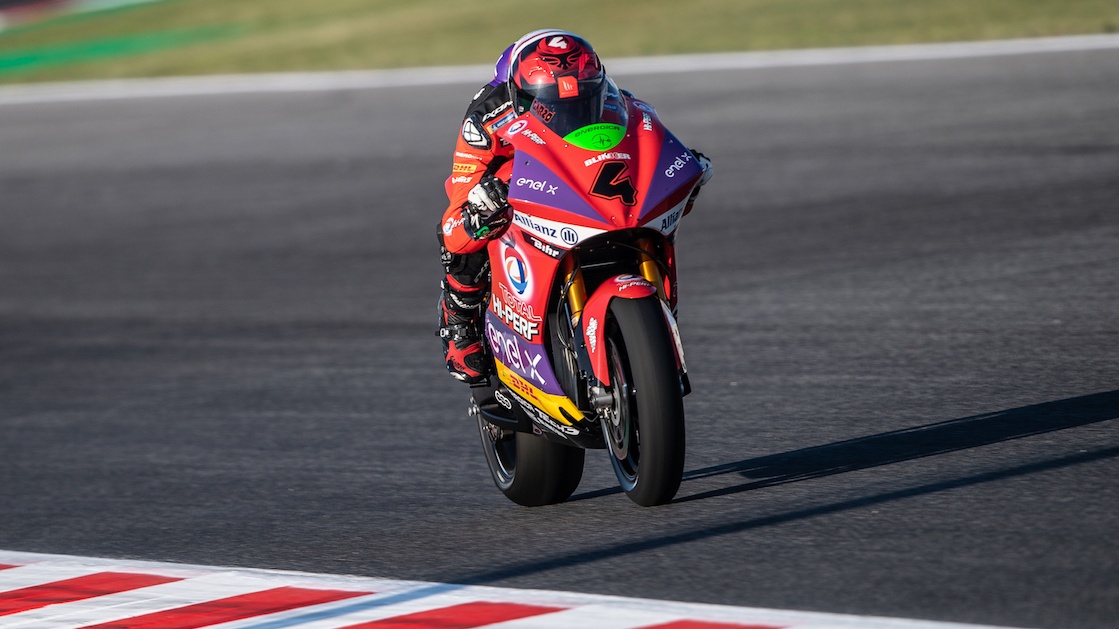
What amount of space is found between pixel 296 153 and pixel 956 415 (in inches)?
528

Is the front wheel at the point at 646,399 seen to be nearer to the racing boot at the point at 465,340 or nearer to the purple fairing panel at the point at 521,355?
the purple fairing panel at the point at 521,355

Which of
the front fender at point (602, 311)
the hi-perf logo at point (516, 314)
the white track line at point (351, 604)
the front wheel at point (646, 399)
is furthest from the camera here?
the hi-perf logo at point (516, 314)

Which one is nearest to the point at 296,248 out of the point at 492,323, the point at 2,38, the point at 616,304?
the point at 492,323

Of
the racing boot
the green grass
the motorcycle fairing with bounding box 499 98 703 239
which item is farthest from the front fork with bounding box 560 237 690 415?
the green grass

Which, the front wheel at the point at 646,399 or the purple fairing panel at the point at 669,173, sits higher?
the purple fairing panel at the point at 669,173

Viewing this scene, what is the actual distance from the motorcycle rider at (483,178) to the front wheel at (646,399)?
59 cm

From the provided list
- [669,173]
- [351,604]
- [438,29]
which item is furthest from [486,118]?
[438,29]

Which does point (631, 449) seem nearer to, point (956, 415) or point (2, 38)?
point (956, 415)

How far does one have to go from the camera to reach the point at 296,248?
13664 millimetres

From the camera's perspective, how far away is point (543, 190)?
5.20 metres

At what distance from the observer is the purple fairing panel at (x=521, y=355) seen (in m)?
5.48

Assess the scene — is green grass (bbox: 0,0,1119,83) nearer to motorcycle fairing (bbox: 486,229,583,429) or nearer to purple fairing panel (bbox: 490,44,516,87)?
purple fairing panel (bbox: 490,44,516,87)

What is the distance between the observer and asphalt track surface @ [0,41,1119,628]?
4953 millimetres

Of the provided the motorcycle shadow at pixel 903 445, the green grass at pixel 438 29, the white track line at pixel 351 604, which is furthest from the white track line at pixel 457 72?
the white track line at pixel 351 604
